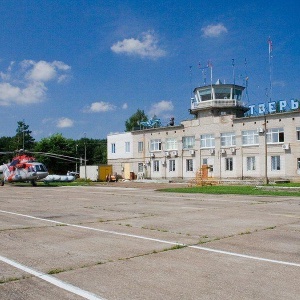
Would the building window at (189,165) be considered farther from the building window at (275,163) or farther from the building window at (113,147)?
the building window at (113,147)

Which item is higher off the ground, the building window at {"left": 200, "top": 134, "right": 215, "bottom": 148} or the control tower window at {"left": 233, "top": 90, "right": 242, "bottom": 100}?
the control tower window at {"left": 233, "top": 90, "right": 242, "bottom": 100}

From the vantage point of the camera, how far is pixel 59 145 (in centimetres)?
8762

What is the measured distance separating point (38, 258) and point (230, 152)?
4179cm

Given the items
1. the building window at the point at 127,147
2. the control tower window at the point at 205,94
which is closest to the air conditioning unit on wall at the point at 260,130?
the control tower window at the point at 205,94

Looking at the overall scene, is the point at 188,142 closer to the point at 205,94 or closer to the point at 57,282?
the point at 205,94

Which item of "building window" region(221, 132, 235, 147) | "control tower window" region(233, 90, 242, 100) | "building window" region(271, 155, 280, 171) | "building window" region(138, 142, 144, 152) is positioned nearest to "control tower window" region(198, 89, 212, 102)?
"control tower window" region(233, 90, 242, 100)

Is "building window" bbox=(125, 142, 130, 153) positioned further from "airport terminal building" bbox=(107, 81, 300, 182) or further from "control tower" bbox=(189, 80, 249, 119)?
"control tower" bbox=(189, 80, 249, 119)

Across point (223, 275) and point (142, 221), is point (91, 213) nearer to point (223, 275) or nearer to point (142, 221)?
point (142, 221)

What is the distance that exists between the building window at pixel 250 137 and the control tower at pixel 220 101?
397cm

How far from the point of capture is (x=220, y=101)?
49.8 m

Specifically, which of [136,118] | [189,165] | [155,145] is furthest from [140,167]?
[136,118]

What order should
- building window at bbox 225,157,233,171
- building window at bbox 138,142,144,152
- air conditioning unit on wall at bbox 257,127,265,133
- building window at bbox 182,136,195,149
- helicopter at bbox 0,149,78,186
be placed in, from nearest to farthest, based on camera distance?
helicopter at bbox 0,149,78,186, air conditioning unit on wall at bbox 257,127,265,133, building window at bbox 225,157,233,171, building window at bbox 182,136,195,149, building window at bbox 138,142,144,152

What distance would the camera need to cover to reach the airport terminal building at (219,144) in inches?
1663

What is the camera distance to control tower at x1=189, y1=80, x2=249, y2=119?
49656 mm
